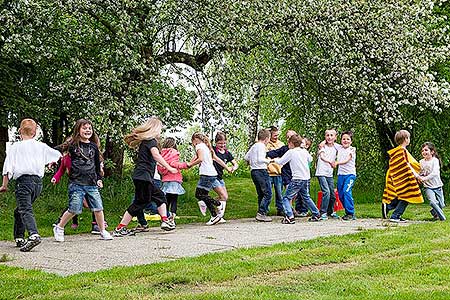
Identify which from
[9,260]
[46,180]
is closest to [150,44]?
[46,180]

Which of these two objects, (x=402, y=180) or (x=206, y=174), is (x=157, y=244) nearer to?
(x=206, y=174)

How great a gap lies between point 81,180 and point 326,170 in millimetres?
5473

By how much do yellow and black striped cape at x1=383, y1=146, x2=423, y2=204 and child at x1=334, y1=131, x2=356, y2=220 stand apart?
74 cm

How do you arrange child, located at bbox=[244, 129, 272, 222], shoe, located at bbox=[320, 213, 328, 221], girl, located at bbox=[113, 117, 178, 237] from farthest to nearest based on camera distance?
1. child, located at bbox=[244, 129, 272, 222]
2. shoe, located at bbox=[320, 213, 328, 221]
3. girl, located at bbox=[113, 117, 178, 237]

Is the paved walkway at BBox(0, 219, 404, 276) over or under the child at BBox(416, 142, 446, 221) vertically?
under

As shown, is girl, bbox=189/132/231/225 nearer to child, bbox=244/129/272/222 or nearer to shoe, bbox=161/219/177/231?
child, bbox=244/129/272/222

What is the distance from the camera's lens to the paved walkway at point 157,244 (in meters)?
8.70

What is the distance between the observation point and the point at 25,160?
34.1 feet

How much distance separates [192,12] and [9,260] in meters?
7.88

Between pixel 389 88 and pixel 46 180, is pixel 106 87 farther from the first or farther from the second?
pixel 389 88

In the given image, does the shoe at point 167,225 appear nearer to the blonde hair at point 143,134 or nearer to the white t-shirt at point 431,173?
the blonde hair at point 143,134

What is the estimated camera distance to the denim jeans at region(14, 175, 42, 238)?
10180 millimetres

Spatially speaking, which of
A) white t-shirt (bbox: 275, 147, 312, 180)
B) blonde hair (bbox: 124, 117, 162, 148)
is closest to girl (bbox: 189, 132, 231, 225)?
white t-shirt (bbox: 275, 147, 312, 180)

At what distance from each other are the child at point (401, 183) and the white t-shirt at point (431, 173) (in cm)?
20
